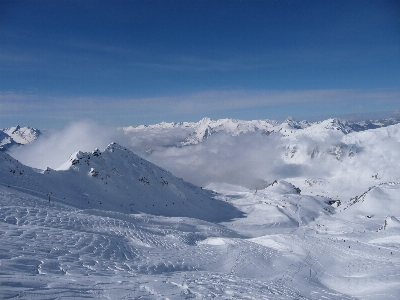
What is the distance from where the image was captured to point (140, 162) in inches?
3278

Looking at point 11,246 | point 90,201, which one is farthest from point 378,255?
point 90,201

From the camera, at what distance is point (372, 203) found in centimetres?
7856

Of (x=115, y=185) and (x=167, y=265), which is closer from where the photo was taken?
(x=167, y=265)

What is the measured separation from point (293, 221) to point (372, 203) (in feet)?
87.6

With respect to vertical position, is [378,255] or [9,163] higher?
[9,163]

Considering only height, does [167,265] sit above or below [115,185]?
below

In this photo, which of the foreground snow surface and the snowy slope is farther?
the snowy slope

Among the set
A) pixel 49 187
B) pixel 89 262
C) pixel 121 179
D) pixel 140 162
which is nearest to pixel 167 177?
pixel 140 162

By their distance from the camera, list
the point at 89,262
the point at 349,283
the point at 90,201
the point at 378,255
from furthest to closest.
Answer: the point at 90,201, the point at 378,255, the point at 349,283, the point at 89,262

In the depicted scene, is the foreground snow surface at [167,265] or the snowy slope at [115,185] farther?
the snowy slope at [115,185]

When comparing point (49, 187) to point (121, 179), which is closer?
point (49, 187)

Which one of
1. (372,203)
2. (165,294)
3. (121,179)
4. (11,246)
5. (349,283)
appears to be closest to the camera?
(165,294)

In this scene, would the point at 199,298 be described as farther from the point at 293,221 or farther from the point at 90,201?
the point at 293,221

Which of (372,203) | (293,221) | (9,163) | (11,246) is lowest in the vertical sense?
(293,221)
